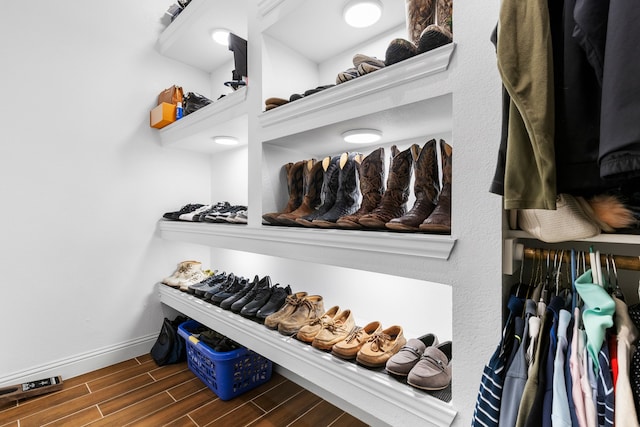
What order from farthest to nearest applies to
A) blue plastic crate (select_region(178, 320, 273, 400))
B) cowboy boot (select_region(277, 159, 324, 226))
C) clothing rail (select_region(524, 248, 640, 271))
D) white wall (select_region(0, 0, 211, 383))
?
1. white wall (select_region(0, 0, 211, 383))
2. blue plastic crate (select_region(178, 320, 273, 400))
3. cowboy boot (select_region(277, 159, 324, 226))
4. clothing rail (select_region(524, 248, 640, 271))

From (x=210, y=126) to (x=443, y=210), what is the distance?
4.91 ft

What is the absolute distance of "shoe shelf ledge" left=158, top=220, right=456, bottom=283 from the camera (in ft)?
2.96

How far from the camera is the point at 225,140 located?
2.12 metres

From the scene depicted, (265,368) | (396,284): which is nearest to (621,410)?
(396,284)

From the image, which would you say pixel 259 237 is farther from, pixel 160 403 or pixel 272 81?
pixel 160 403

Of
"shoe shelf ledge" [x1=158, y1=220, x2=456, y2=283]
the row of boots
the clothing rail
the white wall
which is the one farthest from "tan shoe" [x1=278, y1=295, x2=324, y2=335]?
the white wall

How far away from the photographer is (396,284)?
1.49m

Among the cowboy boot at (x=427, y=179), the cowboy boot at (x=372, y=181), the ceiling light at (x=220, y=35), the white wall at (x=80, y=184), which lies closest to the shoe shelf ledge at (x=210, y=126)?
the white wall at (x=80, y=184)

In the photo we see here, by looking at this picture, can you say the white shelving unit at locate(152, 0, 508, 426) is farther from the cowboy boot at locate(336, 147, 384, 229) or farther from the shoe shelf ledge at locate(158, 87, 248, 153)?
the cowboy boot at locate(336, 147, 384, 229)

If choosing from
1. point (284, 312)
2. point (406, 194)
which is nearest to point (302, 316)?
point (284, 312)

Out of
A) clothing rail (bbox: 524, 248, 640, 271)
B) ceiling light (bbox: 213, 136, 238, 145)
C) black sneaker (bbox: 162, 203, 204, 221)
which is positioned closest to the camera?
clothing rail (bbox: 524, 248, 640, 271)

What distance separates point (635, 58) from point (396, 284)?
1219 millimetres

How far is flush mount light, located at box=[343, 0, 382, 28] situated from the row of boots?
623 millimetres

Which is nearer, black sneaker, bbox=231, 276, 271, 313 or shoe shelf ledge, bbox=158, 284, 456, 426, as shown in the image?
shoe shelf ledge, bbox=158, 284, 456, 426
